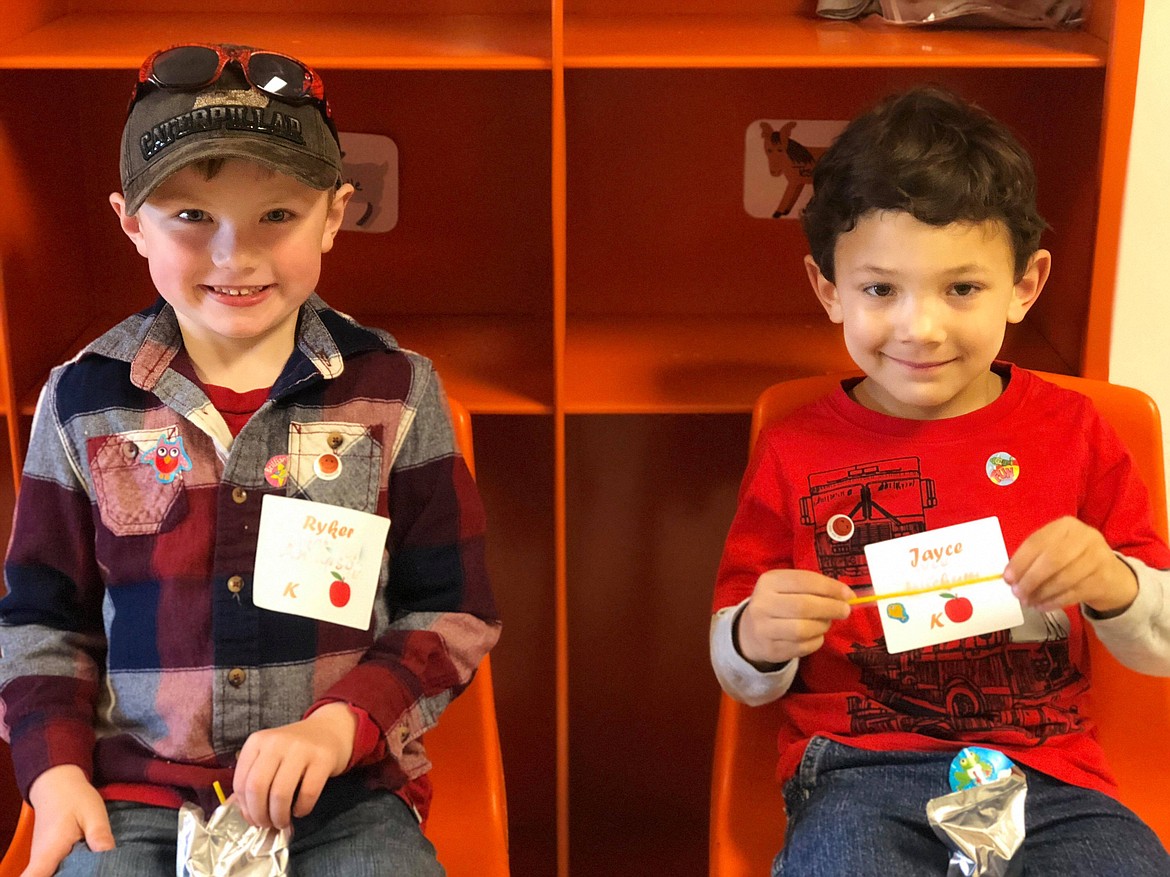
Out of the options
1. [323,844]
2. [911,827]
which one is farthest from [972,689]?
[323,844]

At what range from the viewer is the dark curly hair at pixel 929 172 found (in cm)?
144

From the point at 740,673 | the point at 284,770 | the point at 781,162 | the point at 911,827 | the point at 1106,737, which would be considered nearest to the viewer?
the point at 284,770

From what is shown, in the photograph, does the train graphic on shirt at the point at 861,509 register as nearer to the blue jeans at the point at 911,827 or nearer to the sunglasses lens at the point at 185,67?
the blue jeans at the point at 911,827

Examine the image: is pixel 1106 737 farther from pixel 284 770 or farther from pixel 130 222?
pixel 130 222

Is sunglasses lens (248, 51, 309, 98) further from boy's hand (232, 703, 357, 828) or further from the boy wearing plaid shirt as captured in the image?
boy's hand (232, 703, 357, 828)

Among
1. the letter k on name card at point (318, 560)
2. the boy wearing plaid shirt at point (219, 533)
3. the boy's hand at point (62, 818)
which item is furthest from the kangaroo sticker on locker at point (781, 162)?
the boy's hand at point (62, 818)

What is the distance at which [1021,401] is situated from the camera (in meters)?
1.54

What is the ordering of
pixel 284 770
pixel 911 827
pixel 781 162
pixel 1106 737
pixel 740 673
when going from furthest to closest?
pixel 781 162, pixel 1106 737, pixel 740 673, pixel 911 827, pixel 284 770

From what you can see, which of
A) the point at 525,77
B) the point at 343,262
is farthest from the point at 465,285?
the point at 525,77

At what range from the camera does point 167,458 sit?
56.1 inches

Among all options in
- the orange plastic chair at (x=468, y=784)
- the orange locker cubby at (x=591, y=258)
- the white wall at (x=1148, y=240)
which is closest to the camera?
the orange plastic chair at (x=468, y=784)

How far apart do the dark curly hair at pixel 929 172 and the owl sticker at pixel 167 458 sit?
772mm

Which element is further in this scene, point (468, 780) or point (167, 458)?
point (468, 780)

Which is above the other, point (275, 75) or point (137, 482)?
point (275, 75)
